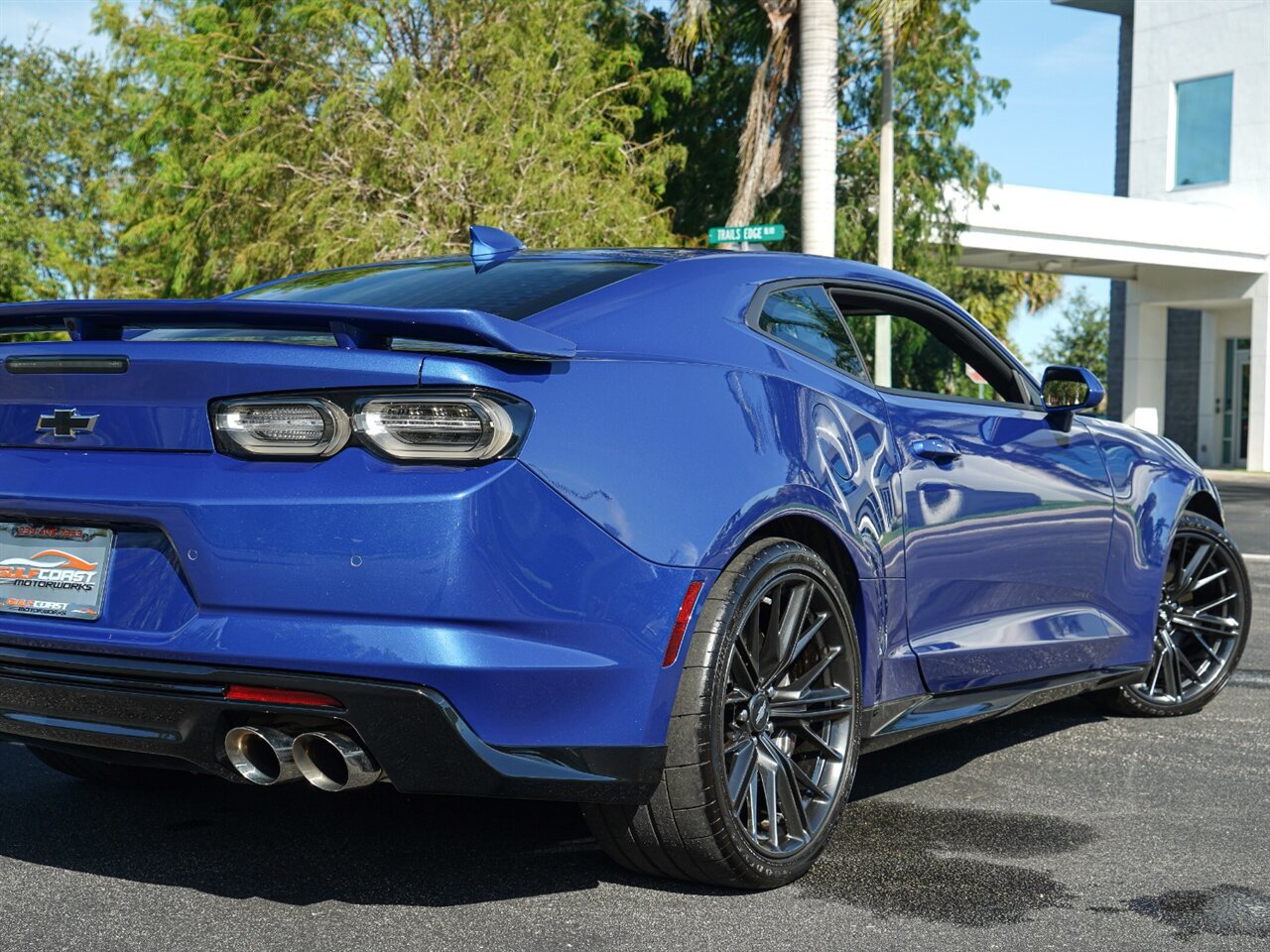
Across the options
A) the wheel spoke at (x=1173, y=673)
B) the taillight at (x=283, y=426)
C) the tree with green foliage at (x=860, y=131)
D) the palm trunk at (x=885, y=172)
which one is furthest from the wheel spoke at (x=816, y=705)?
the tree with green foliage at (x=860, y=131)

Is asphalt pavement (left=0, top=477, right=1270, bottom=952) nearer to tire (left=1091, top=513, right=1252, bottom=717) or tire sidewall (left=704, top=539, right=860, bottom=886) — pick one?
tire sidewall (left=704, top=539, right=860, bottom=886)

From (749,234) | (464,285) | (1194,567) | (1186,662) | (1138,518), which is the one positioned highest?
(749,234)

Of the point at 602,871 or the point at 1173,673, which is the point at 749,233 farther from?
the point at 602,871

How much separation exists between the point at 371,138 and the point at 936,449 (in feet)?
52.0

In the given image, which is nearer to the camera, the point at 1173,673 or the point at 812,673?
the point at 812,673

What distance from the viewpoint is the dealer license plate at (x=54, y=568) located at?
3.35 metres

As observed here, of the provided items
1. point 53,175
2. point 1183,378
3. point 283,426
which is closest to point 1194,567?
point 283,426

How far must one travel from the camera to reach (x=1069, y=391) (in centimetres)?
511

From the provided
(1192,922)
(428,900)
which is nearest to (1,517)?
(428,900)

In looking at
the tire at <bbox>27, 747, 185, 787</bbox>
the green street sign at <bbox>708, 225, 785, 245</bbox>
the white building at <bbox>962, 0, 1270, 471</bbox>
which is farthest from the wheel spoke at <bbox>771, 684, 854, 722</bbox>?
the white building at <bbox>962, 0, 1270, 471</bbox>

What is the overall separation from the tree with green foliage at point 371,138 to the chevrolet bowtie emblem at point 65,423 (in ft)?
50.6

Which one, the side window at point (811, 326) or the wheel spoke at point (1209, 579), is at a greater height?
the side window at point (811, 326)

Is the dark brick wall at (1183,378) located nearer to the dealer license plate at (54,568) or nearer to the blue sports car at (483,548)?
the blue sports car at (483,548)

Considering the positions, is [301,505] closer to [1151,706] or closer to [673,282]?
[673,282]
